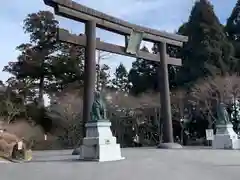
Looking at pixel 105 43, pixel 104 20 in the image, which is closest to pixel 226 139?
pixel 105 43

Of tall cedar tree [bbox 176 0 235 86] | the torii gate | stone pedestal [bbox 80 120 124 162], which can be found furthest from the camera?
tall cedar tree [bbox 176 0 235 86]

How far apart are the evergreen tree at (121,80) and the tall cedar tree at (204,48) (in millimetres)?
6795

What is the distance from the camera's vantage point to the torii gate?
532 inches

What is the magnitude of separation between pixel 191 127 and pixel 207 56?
6.40m

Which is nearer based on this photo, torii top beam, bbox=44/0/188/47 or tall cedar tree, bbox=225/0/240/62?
torii top beam, bbox=44/0/188/47

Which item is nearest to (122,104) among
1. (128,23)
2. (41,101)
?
(41,101)

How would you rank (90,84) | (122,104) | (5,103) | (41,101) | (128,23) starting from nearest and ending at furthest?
(90,84), (128,23), (5,103), (122,104), (41,101)

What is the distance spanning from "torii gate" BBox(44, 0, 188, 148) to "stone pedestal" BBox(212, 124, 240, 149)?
7.34 feet

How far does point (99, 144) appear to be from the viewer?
1086 cm

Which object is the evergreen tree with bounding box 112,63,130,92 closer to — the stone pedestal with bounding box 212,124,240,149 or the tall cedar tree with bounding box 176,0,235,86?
the tall cedar tree with bounding box 176,0,235,86

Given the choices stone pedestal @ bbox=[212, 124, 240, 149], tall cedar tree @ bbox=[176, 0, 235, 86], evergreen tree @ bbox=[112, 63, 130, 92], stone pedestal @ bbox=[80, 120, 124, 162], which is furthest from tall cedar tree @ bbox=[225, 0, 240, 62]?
stone pedestal @ bbox=[80, 120, 124, 162]

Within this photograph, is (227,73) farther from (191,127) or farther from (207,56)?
(191,127)

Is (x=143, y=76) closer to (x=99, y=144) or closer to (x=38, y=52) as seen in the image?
(x=38, y=52)

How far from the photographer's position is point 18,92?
27.5m
